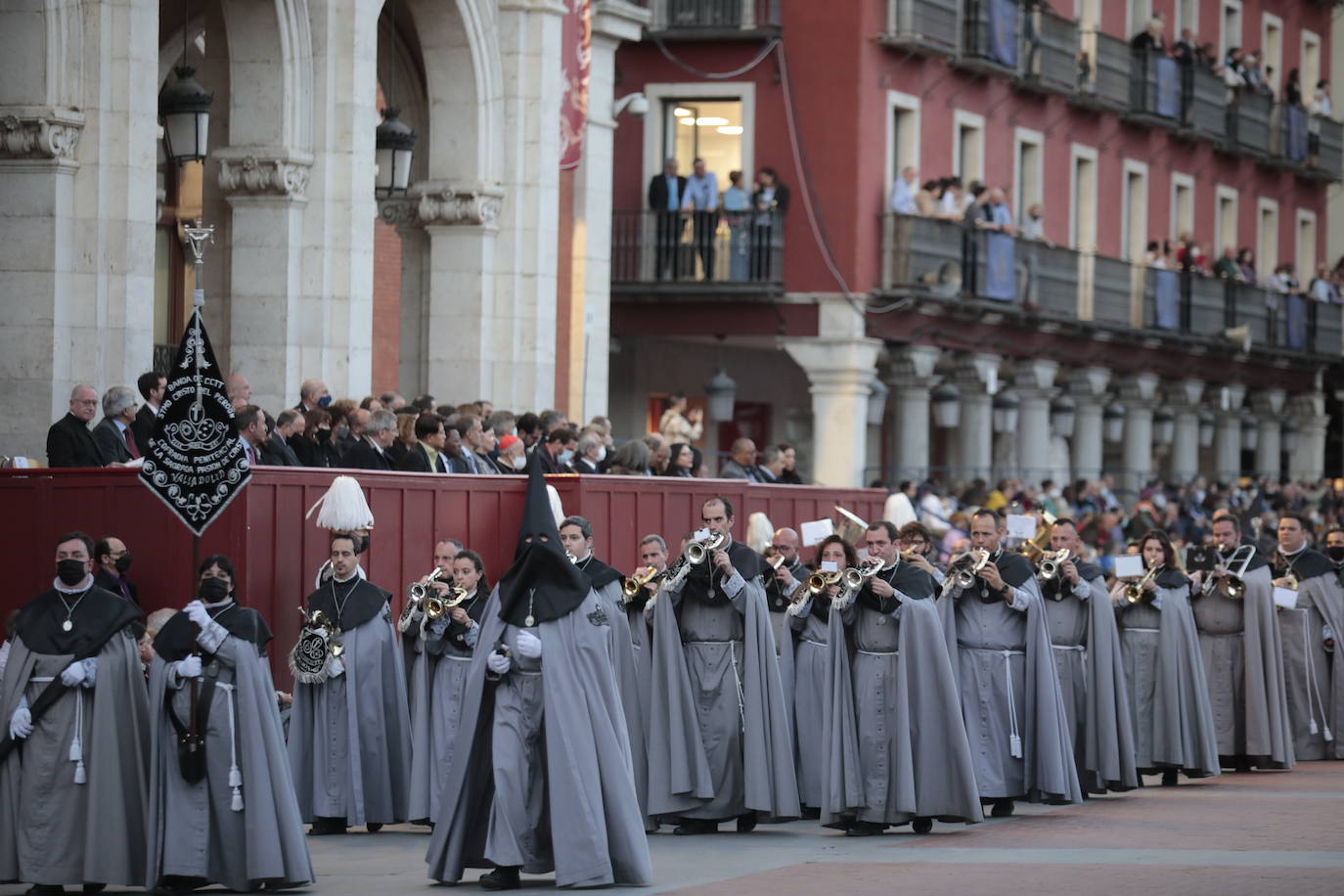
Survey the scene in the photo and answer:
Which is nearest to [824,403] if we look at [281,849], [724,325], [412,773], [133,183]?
[724,325]

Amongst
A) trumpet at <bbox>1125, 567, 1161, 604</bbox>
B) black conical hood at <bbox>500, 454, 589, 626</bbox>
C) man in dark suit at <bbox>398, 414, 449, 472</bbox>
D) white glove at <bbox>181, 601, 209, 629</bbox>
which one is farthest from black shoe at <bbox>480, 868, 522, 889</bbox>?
trumpet at <bbox>1125, 567, 1161, 604</bbox>

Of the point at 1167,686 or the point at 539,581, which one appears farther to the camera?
the point at 1167,686

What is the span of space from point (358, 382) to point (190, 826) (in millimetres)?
9027

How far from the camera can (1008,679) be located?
17.5 m

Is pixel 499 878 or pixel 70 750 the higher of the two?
pixel 70 750

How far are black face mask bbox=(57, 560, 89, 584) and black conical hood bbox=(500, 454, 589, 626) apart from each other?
208 centimetres

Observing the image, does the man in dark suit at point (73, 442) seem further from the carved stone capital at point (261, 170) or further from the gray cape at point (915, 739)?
the carved stone capital at point (261, 170)

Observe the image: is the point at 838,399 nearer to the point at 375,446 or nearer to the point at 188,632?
the point at 375,446

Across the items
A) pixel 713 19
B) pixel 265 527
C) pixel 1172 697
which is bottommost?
pixel 1172 697

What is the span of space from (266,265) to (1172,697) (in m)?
7.79

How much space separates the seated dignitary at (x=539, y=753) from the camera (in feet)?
43.4

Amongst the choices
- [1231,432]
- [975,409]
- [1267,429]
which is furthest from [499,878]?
[1267,429]

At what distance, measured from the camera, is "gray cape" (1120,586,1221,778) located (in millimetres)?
19844

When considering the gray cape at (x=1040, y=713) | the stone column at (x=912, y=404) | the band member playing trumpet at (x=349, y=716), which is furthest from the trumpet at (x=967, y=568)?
the stone column at (x=912, y=404)
